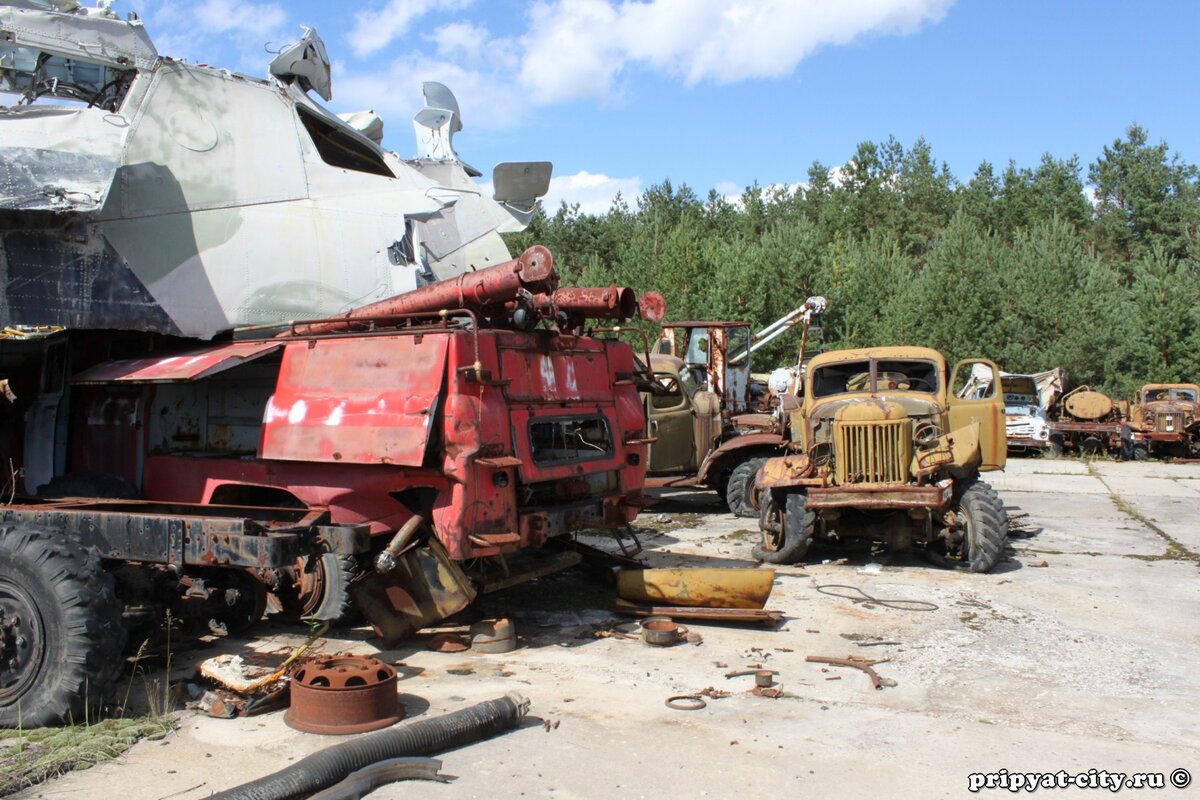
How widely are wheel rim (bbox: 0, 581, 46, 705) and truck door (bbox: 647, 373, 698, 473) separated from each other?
874cm

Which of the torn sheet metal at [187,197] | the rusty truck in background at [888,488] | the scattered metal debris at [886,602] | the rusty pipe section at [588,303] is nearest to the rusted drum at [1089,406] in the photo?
the rusty truck in background at [888,488]

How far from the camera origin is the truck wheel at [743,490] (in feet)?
41.8

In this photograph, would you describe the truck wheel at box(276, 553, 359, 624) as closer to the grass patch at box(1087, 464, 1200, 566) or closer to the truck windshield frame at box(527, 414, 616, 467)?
the truck windshield frame at box(527, 414, 616, 467)

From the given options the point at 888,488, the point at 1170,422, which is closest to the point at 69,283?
the point at 888,488

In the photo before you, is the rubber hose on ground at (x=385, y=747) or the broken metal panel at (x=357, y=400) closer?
the rubber hose on ground at (x=385, y=747)

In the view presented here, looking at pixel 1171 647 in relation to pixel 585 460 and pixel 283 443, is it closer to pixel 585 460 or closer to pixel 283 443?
pixel 585 460

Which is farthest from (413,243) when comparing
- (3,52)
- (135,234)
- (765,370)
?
(765,370)

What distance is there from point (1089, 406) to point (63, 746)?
25.3 meters

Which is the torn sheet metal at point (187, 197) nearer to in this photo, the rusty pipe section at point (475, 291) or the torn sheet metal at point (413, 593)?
the rusty pipe section at point (475, 291)

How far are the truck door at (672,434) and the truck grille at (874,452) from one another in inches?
146

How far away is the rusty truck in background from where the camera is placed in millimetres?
8938

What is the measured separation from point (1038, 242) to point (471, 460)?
28.6m

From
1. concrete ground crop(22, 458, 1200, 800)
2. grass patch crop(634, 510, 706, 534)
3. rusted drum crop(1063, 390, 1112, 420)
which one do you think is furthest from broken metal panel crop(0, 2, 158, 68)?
rusted drum crop(1063, 390, 1112, 420)

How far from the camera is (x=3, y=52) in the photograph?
7957mm
